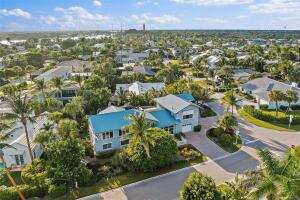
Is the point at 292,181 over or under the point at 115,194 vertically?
over

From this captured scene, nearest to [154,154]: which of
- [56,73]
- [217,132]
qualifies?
[217,132]

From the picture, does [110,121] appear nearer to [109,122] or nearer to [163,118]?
[109,122]

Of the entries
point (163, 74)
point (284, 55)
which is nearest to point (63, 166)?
A: point (163, 74)

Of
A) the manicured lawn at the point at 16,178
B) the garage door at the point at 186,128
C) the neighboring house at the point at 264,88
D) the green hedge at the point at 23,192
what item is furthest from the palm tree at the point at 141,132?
the neighboring house at the point at 264,88

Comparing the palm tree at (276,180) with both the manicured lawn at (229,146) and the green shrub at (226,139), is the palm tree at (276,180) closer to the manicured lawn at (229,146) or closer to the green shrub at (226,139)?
the manicured lawn at (229,146)

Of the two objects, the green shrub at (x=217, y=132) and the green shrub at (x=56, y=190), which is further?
the green shrub at (x=217, y=132)

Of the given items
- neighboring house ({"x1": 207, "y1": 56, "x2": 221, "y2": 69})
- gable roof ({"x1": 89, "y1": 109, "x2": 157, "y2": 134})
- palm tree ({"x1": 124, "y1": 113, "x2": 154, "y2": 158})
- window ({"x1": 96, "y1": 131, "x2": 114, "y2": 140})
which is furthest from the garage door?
neighboring house ({"x1": 207, "y1": 56, "x2": 221, "y2": 69})

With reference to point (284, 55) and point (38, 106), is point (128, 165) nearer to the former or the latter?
point (38, 106)
